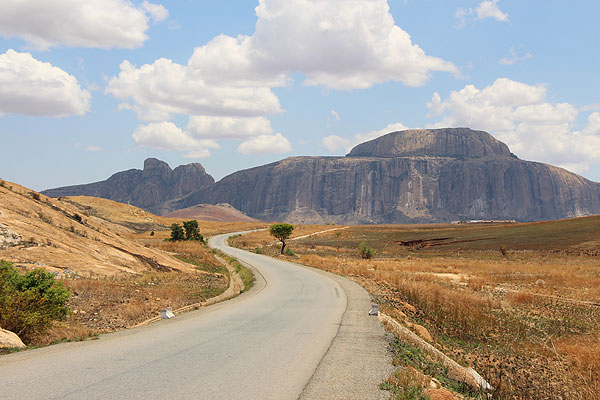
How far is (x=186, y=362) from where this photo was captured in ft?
27.9

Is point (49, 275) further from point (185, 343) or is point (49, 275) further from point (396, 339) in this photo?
point (396, 339)

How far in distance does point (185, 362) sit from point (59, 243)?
17.0 meters

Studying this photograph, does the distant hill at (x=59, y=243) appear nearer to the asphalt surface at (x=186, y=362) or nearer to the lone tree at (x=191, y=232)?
the asphalt surface at (x=186, y=362)

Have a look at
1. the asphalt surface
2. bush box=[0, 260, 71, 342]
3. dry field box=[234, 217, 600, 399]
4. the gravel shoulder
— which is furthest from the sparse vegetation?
bush box=[0, 260, 71, 342]

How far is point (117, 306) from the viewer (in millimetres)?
15836

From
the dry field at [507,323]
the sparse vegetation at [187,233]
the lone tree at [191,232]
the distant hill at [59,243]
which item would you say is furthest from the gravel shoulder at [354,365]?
the lone tree at [191,232]

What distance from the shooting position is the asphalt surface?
6754 millimetres

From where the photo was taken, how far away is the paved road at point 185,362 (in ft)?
22.2

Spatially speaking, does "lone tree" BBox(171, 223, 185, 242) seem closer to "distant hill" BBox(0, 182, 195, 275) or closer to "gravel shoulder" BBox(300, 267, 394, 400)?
"distant hill" BBox(0, 182, 195, 275)

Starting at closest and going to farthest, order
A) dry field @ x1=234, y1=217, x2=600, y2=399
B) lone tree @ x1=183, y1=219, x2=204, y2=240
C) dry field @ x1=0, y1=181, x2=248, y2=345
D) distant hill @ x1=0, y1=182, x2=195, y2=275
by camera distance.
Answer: dry field @ x1=234, y1=217, x2=600, y2=399, dry field @ x1=0, y1=181, x2=248, y2=345, distant hill @ x1=0, y1=182, x2=195, y2=275, lone tree @ x1=183, y1=219, x2=204, y2=240

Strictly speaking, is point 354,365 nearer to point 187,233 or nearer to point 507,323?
point 507,323

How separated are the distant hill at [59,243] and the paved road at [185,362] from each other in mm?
9015

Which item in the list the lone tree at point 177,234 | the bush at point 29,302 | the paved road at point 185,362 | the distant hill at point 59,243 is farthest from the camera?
the lone tree at point 177,234

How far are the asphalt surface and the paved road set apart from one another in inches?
0.5
